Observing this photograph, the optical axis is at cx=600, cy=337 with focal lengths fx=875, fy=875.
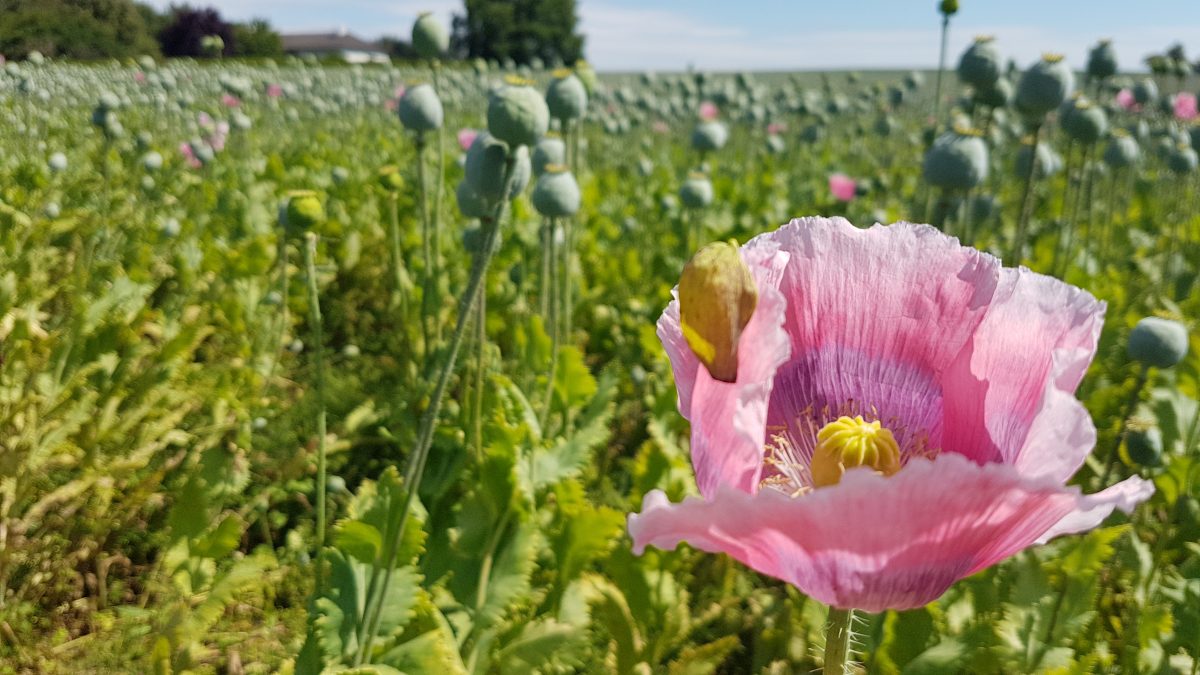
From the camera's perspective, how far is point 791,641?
1.94 meters

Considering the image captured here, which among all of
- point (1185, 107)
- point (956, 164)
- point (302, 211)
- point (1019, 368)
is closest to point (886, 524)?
point (1019, 368)

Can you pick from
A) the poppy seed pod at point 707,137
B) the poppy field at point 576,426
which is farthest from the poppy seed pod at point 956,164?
the poppy seed pod at point 707,137

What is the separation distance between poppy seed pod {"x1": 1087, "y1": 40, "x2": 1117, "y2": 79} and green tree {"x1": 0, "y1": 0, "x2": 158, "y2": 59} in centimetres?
556

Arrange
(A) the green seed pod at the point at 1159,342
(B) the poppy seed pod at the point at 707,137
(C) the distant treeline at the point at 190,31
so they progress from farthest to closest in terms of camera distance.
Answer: (C) the distant treeline at the point at 190,31 → (B) the poppy seed pod at the point at 707,137 → (A) the green seed pod at the point at 1159,342

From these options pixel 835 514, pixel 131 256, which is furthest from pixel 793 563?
pixel 131 256

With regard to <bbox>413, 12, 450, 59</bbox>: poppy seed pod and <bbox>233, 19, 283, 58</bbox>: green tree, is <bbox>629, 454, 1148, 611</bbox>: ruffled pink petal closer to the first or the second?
<bbox>413, 12, 450, 59</bbox>: poppy seed pod

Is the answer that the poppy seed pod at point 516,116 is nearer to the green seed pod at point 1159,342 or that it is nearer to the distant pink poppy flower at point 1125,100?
the green seed pod at point 1159,342

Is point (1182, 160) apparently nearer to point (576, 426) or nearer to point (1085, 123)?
point (1085, 123)

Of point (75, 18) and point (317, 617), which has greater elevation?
point (75, 18)

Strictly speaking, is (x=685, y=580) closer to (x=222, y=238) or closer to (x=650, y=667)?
(x=650, y=667)

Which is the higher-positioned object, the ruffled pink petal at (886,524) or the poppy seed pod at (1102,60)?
the poppy seed pod at (1102,60)

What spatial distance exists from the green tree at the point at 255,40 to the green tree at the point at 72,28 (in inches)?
718

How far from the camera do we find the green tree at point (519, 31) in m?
43.6

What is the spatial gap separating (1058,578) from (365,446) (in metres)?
2.11
